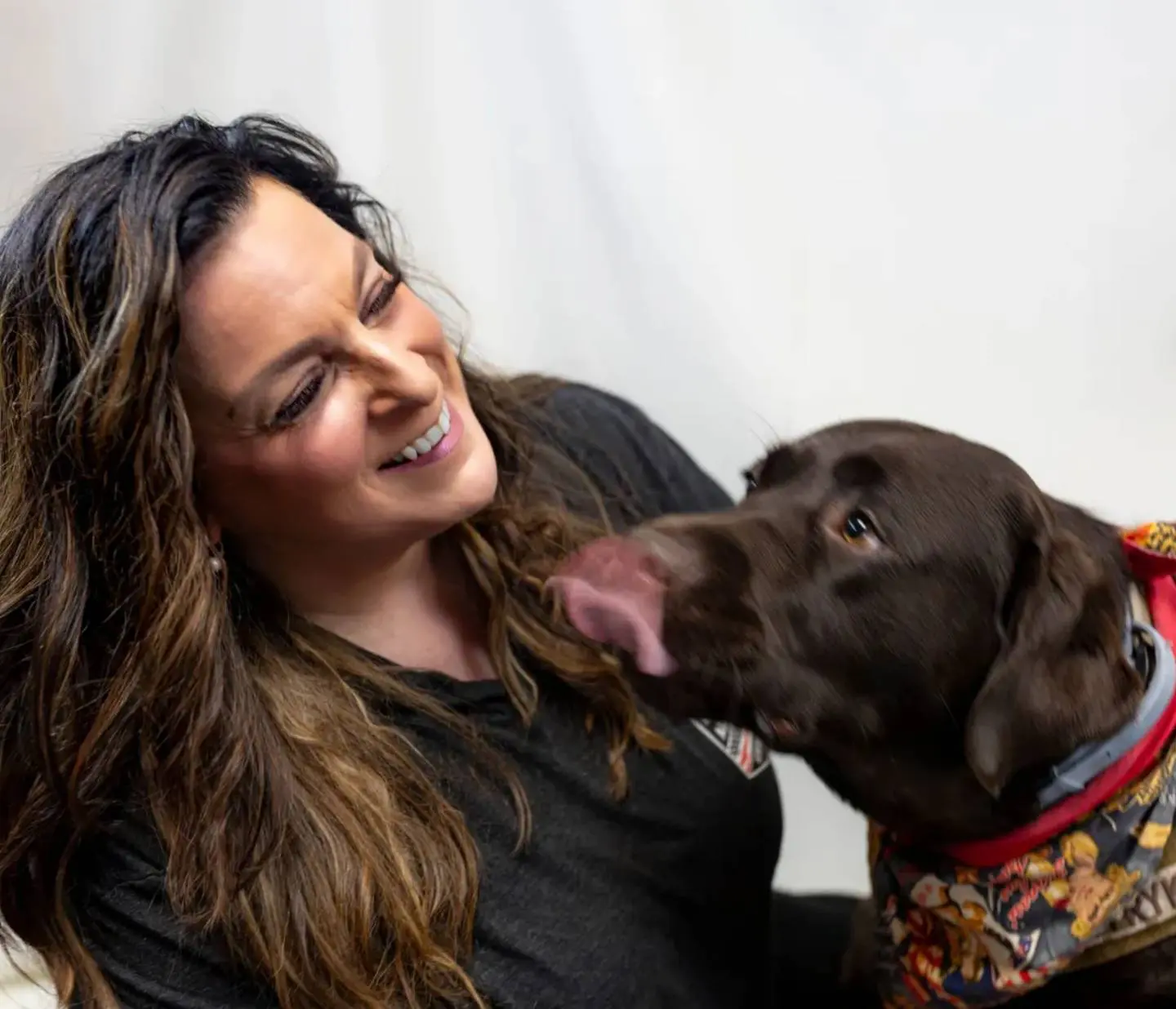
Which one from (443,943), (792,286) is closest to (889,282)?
(792,286)

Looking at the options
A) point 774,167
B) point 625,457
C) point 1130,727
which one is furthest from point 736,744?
point 774,167

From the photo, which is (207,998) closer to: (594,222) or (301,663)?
(301,663)

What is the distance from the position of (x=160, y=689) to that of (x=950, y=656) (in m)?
0.69

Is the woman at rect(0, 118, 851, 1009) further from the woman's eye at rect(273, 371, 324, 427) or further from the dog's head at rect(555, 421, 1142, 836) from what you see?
the dog's head at rect(555, 421, 1142, 836)

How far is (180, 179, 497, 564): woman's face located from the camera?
944 millimetres

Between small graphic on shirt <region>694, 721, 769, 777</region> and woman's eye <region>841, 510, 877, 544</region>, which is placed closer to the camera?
woman's eye <region>841, 510, 877, 544</region>

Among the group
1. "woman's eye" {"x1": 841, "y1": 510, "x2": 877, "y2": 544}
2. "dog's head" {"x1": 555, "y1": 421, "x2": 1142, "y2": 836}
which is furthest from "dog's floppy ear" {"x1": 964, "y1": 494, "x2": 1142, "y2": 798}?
"woman's eye" {"x1": 841, "y1": 510, "x2": 877, "y2": 544}

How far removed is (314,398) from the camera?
0.98 metres

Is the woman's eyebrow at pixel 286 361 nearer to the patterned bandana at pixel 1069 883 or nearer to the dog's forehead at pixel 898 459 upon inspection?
the dog's forehead at pixel 898 459

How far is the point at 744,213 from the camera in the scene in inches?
61.8

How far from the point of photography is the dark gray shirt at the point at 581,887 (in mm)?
1021

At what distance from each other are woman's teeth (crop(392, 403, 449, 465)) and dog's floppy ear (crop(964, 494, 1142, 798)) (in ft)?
1.79

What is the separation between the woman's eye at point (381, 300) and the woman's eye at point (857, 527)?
49 centimetres

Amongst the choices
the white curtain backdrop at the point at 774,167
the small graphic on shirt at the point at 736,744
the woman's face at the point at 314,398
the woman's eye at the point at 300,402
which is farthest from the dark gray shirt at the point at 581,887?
the white curtain backdrop at the point at 774,167
